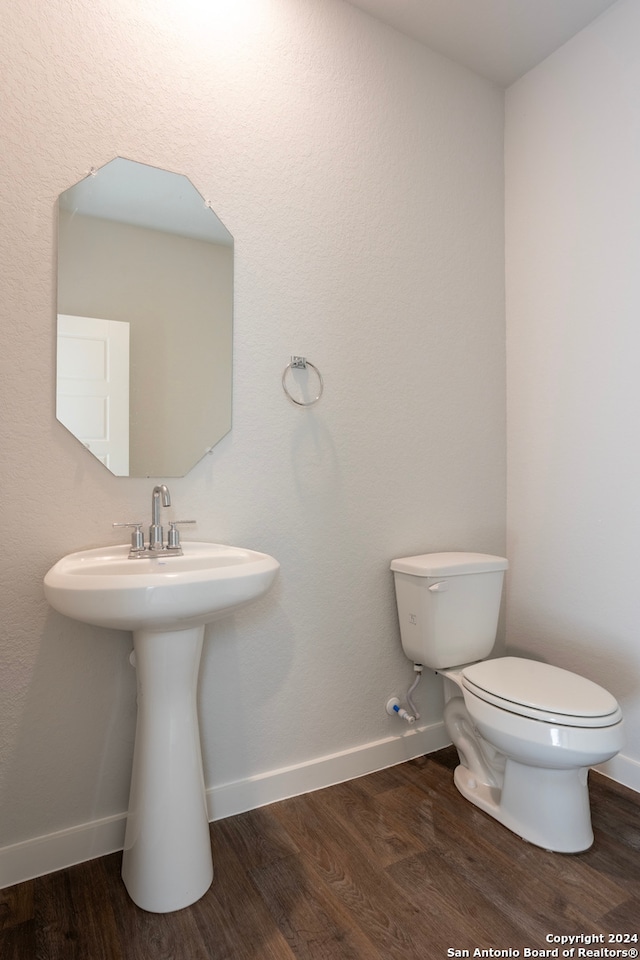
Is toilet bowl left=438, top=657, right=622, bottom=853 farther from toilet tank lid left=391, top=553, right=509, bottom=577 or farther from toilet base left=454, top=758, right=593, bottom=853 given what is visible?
toilet tank lid left=391, top=553, right=509, bottom=577

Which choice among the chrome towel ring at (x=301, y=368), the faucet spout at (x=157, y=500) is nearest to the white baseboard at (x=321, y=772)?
the faucet spout at (x=157, y=500)

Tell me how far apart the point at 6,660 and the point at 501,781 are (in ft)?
4.65

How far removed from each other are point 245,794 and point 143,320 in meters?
1.40

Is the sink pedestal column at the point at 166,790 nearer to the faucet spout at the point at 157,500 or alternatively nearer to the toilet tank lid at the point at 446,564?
the faucet spout at the point at 157,500

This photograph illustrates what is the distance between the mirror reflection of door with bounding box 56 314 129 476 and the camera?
54.7 inches

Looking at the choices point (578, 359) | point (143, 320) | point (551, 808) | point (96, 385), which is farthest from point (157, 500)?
point (578, 359)

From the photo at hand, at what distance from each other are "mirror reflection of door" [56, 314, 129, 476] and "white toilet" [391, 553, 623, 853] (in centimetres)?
98

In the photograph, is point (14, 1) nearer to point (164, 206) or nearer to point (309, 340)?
point (164, 206)

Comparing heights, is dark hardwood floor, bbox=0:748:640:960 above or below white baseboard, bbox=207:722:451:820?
below

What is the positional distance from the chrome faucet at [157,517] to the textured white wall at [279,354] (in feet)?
0.21

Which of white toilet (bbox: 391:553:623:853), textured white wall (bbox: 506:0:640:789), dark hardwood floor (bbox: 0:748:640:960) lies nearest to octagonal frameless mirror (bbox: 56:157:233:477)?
white toilet (bbox: 391:553:623:853)

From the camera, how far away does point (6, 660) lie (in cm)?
133

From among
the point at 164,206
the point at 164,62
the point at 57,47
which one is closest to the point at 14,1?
the point at 57,47

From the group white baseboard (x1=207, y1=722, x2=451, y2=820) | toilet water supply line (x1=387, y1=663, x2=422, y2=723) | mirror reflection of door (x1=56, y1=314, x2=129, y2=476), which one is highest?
mirror reflection of door (x1=56, y1=314, x2=129, y2=476)
